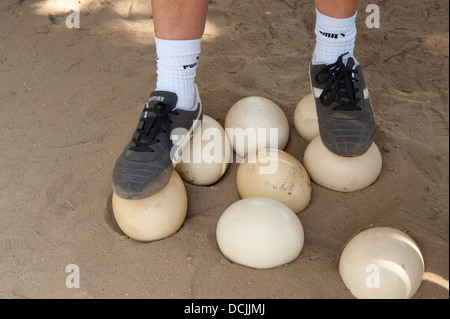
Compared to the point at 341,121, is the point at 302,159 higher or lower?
lower

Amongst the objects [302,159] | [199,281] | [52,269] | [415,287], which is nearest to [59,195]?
[52,269]

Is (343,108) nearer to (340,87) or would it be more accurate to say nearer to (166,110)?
(340,87)

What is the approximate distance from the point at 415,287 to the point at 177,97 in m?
1.38

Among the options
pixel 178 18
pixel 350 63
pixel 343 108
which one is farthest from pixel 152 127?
pixel 350 63

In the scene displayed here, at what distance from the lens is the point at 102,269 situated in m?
2.25

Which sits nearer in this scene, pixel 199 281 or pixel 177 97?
pixel 199 281

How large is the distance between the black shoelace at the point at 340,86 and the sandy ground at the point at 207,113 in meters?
0.35

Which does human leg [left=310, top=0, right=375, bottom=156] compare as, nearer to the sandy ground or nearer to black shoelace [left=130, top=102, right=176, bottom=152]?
the sandy ground

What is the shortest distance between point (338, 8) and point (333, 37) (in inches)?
5.7

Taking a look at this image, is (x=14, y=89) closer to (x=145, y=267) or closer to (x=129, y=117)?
(x=129, y=117)

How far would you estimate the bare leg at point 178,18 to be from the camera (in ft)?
7.76

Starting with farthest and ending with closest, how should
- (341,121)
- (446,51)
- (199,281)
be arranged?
1. (446,51)
2. (341,121)
3. (199,281)

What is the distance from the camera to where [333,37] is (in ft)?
8.54

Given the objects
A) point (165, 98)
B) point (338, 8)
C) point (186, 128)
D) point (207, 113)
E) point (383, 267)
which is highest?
point (338, 8)
